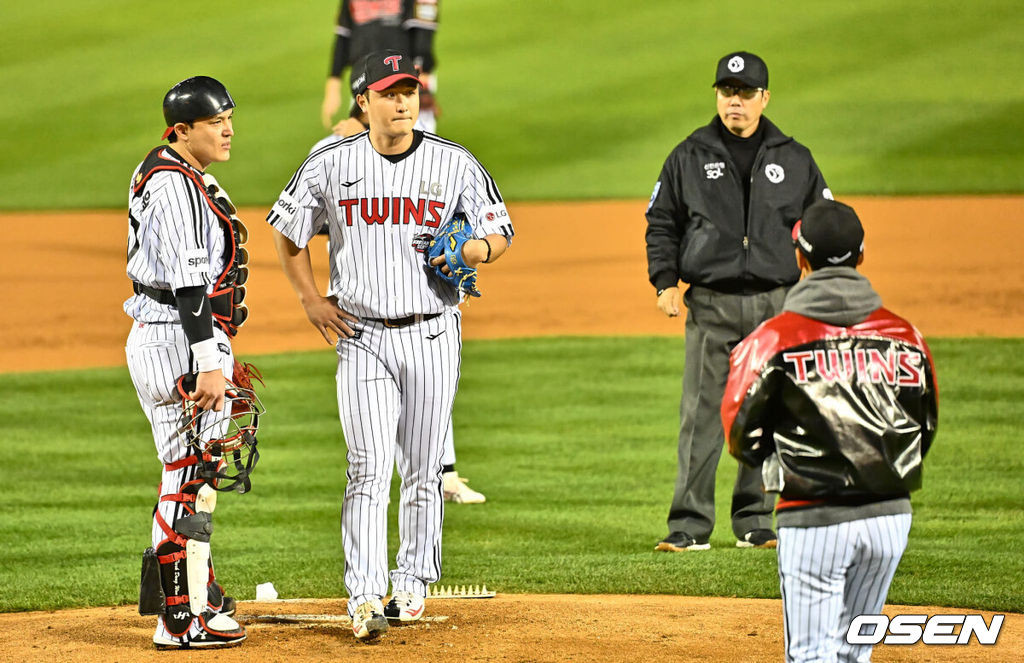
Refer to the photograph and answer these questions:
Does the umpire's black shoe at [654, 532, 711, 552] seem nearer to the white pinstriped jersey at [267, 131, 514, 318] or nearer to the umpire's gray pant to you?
the umpire's gray pant

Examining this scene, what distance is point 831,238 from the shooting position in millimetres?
4016

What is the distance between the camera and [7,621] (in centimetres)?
616

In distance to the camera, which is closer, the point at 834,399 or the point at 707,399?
the point at 834,399

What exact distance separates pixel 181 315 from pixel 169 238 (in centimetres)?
27

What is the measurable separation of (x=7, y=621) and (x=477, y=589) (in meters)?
1.95

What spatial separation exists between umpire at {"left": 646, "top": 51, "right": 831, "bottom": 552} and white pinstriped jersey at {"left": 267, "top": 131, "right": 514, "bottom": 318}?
1667 mm

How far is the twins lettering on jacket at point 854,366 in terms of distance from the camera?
12.8 feet

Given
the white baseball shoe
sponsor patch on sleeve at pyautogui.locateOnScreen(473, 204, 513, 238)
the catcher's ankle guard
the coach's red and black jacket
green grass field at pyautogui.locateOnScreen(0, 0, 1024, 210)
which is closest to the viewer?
the coach's red and black jacket

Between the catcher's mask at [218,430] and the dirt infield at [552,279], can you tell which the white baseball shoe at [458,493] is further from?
the dirt infield at [552,279]

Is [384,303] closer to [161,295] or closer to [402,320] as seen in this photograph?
[402,320]

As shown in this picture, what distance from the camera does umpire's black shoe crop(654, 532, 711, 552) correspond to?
7312 mm

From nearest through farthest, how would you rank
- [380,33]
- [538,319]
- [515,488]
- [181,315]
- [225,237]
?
[181,315] → [225,237] → [515,488] → [380,33] → [538,319]

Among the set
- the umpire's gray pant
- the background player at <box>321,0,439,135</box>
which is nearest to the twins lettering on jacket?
the umpire's gray pant

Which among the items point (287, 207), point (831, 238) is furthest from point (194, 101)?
point (831, 238)
